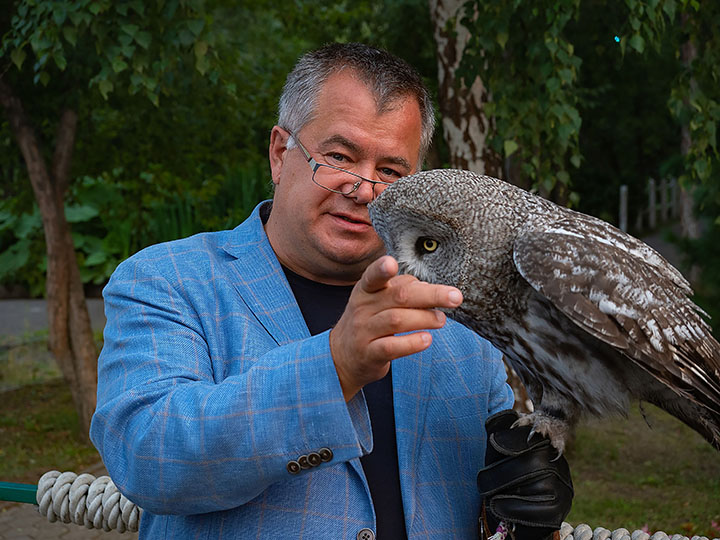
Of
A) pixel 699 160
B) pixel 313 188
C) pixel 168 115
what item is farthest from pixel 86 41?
pixel 699 160

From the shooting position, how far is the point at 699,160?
4133 mm

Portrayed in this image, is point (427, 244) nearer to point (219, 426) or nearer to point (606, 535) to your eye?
point (219, 426)

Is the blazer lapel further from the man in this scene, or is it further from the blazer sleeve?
the blazer sleeve

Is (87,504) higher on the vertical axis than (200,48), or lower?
lower

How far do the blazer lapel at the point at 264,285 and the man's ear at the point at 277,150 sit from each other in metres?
0.22

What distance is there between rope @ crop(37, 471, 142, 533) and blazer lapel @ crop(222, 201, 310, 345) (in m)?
0.90

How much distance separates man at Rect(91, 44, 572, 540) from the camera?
145 cm

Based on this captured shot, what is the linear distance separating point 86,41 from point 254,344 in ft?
11.5

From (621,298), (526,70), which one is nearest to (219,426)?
(621,298)

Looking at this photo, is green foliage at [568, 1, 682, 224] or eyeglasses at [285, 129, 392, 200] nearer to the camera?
eyeglasses at [285, 129, 392, 200]

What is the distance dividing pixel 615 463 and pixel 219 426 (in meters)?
5.46

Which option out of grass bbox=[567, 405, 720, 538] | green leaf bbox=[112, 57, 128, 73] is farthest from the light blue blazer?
grass bbox=[567, 405, 720, 538]

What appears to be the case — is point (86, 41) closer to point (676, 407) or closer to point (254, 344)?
point (254, 344)

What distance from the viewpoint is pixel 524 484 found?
72.4 inches
